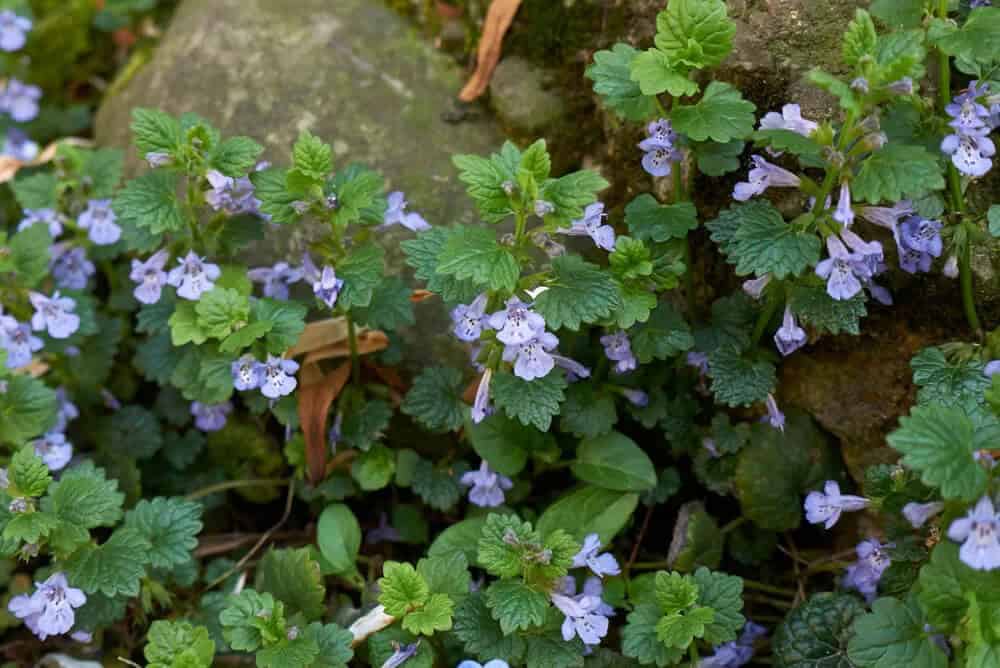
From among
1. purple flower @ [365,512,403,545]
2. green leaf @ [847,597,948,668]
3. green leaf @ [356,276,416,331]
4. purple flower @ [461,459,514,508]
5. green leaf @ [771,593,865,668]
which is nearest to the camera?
green leaf @ [847,597,948,668]

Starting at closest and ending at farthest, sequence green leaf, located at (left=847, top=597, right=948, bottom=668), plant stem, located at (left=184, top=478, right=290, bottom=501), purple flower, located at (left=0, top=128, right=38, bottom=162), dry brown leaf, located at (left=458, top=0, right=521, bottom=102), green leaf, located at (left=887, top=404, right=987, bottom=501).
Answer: green leaf, located at (left=887, top=404, right=987, bottom=501) → green leaf, located at (left=847, top=597, right=948, bottom=668) → plant stem, located at (left=184, top=478, right=290, bottom=501) → dry brown leaf, located at (left=458, top=0, right=521, bottom=102) → purple flower, located at (left=0, top=128, right=38, bottom=162)

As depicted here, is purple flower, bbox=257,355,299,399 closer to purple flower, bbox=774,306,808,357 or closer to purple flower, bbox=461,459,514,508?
Answer: purple flower, bbox=461,459,514,508

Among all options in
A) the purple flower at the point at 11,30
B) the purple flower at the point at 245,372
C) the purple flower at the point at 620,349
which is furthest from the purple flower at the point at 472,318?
the purple flower at the point at 11,30

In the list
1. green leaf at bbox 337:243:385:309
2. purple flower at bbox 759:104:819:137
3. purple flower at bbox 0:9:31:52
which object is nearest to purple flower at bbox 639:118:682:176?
purple flower at bbox 759:104:819:137

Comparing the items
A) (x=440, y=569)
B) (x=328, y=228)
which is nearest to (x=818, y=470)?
(x=440, y=569)

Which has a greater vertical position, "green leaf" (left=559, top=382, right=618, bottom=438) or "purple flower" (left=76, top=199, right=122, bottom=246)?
"purple flower" (left=76, top=199, right=122, bottom=246)

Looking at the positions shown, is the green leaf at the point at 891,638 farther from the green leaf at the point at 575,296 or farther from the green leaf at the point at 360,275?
the green leaf at the point at 360,275

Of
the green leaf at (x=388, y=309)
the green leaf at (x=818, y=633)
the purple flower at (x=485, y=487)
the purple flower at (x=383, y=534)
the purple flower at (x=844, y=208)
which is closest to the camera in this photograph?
the purple flower at (x=844, y=208)
